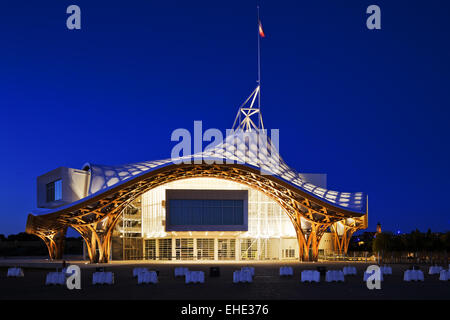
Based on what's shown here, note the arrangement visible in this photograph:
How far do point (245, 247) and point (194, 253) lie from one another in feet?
23.1

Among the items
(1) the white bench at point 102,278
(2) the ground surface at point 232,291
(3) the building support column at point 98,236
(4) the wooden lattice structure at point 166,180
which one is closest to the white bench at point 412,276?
(2) the ground surface at point 232,291

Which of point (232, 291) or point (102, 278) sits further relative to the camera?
point (102, 278)

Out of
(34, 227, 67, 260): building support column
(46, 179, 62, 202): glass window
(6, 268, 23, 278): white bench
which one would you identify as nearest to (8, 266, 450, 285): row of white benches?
(6, 268, 23, 278): white bench

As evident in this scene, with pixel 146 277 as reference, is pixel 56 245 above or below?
below

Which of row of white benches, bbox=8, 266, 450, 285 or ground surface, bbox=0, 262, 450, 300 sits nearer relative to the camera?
ground surface, bbox=0, 262, 450, 300

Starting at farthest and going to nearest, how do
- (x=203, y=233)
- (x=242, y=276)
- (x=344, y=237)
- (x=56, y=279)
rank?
(x=203, y=233) → (x=344, y=237) → (x=242, y=276) → (x=56, y=279)

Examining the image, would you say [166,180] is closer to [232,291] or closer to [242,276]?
[242,276]

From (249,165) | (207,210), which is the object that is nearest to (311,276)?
(249,165)

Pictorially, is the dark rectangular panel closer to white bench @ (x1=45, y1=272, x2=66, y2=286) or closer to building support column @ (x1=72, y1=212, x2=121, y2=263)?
building support column @ (x1=72, y1=212, x2=121, y2=263)

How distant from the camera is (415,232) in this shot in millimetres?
61531

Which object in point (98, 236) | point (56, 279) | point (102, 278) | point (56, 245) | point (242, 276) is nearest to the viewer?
point (56, 279)

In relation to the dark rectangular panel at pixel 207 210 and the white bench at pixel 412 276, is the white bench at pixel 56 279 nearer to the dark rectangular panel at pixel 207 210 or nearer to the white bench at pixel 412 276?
the white bench at pixel 412 276
